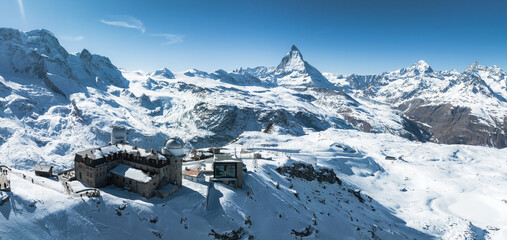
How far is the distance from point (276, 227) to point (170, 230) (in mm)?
16484

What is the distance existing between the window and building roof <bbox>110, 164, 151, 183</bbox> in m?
13.8

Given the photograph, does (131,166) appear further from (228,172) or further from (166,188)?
(228,172)

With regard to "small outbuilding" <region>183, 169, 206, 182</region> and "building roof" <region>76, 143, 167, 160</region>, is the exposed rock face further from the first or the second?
"building roof" <region>76, 143, 167, 160</region>

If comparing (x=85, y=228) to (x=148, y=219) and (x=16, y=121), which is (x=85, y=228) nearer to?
(x=148, y=219)

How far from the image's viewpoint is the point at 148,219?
1492 inches

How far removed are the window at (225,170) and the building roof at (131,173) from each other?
13.8 m

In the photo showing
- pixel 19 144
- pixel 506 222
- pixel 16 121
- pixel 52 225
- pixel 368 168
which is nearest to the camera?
pixel 52 225

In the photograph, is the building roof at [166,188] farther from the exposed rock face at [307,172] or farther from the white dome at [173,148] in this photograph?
the exposed rock face at [307,172]

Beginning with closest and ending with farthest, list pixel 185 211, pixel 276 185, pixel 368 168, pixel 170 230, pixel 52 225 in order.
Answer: pixel 52 225, pixel 170 230, pixel 185 211, pixel 276 185, pixel 368 168

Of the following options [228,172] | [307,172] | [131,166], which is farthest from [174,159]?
[307,172]

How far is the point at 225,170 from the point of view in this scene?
53.1m

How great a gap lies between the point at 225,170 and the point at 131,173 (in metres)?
16.5

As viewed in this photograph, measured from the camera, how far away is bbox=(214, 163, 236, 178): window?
53031 millimetres

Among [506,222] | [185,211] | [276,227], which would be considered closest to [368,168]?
[506,222]
